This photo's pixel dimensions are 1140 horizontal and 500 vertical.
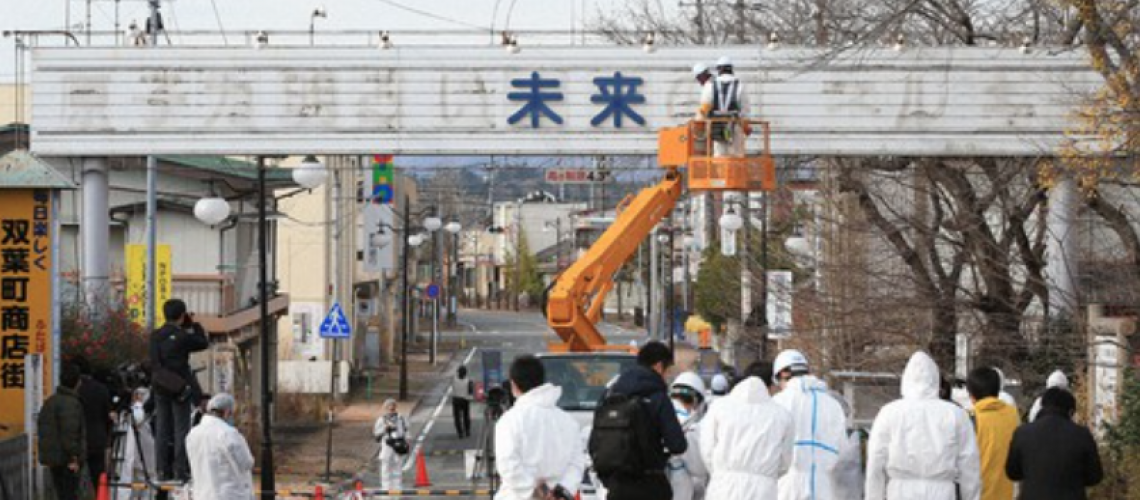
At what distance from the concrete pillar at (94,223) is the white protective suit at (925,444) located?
59.1 feet

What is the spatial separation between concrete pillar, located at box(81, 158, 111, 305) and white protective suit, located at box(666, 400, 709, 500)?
16528mm

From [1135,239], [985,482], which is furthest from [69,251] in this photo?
[985,482]

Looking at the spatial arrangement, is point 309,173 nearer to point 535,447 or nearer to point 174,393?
point 174,393

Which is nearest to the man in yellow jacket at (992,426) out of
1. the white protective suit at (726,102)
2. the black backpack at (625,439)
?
the black backpack at (625,439)

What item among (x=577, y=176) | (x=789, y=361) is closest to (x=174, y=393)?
(x=789, y=361)

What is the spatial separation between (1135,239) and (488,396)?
297 inches

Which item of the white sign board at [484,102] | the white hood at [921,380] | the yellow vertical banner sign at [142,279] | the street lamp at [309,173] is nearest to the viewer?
the white hood at [921,380]

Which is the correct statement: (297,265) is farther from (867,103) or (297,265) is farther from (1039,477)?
(1039,477)

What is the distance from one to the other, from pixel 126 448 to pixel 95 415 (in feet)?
2.02

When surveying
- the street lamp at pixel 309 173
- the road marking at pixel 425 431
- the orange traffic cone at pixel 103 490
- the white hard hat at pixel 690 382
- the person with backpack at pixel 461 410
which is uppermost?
the street lamp at pixel 309 173

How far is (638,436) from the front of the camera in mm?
12648

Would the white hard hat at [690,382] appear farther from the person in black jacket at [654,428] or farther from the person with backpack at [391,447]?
the person with backpack at [391,447]

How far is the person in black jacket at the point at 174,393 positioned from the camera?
18.9 metres

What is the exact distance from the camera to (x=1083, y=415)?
22812 mm
